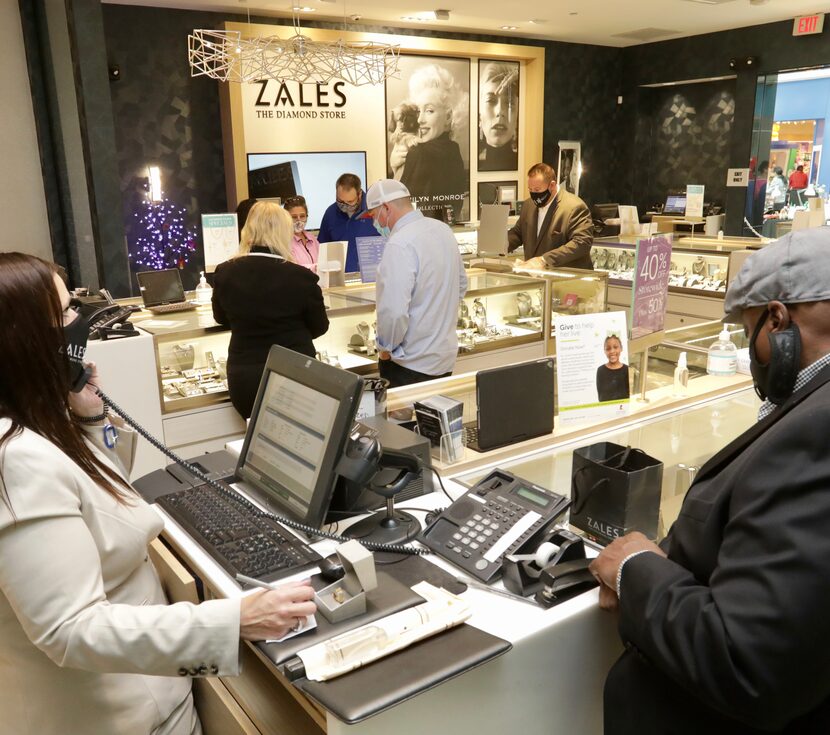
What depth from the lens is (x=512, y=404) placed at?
229 cm

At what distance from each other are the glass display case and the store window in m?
4.00

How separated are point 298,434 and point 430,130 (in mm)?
8318

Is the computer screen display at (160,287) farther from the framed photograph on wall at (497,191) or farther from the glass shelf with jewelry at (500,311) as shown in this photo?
the framed photograph on wall at (497,191)

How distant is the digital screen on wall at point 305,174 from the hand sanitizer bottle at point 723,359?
5550 millimetres

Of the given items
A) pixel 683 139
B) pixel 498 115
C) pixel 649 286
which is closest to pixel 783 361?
pixel 649 286

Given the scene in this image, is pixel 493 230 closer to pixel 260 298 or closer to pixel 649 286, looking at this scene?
pixel 260 298

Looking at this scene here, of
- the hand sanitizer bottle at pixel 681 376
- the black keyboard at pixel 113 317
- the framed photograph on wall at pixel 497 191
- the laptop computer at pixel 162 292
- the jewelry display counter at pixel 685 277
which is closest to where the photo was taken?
the hand sanitizer bottle at pixel 681 376

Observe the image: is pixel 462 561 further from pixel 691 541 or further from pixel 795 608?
pixel 795 608

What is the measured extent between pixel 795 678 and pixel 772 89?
34.6 ft

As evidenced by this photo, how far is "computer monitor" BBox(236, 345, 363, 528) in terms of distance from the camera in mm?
1608

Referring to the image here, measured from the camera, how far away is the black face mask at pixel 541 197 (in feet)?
20.3

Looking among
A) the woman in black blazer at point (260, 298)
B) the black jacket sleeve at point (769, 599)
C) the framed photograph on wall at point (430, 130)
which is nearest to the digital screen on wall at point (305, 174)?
the framed photograph on wall at point (430, 130)

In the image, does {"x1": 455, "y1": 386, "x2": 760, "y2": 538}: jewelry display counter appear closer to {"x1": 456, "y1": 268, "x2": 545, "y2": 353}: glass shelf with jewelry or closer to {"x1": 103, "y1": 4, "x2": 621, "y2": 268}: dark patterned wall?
{"x1": 456, "y1": 268, "x2": 545, "y2": 353}: glass shelf with jewelry

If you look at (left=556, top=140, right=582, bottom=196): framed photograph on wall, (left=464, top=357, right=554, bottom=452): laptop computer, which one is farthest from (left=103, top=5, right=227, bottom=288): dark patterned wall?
(left=464, top=357, right=554, bottom=452): laptop computer
